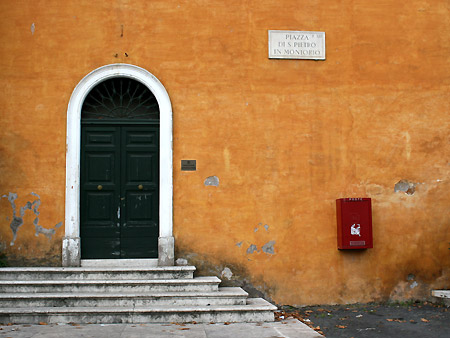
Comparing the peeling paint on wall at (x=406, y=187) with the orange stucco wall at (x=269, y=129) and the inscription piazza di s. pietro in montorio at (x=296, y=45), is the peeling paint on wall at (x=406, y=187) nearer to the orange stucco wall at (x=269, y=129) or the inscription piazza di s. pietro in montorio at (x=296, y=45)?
the orange stucco wall at (x=269, y=129)

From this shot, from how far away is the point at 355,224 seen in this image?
24.3ft

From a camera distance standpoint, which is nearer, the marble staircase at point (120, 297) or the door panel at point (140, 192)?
the marble staircase at point (120, 297)

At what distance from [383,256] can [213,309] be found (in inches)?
114

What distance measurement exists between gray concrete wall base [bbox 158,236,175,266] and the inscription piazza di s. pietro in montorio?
122 inches

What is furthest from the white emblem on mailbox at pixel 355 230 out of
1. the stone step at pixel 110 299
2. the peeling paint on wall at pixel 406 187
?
the stone step at pixel 110 299

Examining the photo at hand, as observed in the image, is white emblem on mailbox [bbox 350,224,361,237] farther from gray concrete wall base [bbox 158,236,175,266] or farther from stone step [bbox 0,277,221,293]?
gray concrete wall base [bbox 158,236,175,266]

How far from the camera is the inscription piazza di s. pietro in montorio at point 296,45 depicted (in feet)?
25.2

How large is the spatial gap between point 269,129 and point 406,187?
2262 millimetres

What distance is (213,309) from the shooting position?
6.16 meters

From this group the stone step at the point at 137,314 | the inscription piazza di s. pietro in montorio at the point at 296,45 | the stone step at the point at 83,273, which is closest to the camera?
the stone step at the point at 137,314

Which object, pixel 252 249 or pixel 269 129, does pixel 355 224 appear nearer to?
pixel 252 249

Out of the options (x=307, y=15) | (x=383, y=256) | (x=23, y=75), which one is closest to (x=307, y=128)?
(x=307, y=15)

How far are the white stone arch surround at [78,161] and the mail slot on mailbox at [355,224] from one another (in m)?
2.47

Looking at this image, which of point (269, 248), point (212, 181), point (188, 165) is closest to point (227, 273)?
point (269, 248)
